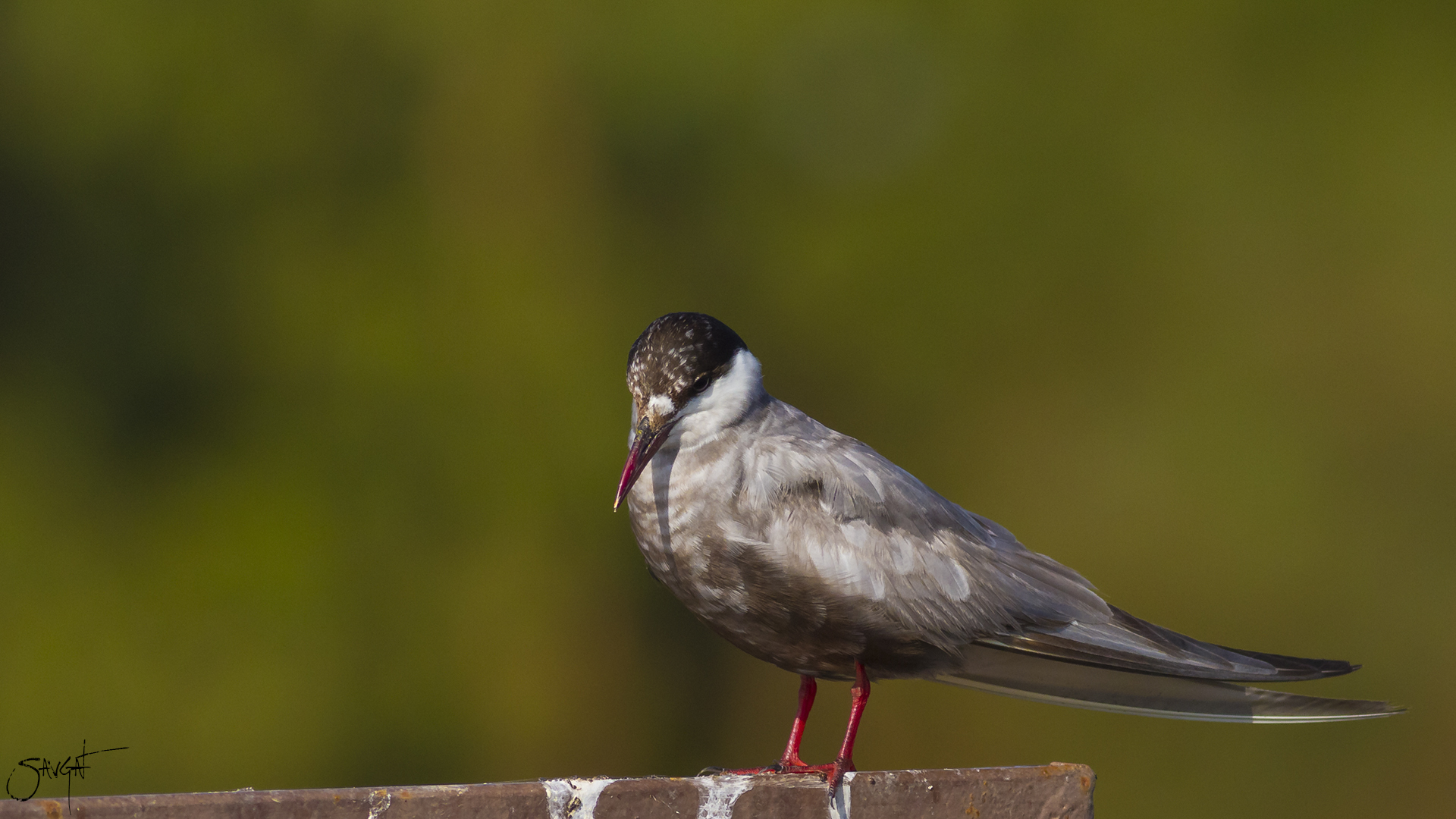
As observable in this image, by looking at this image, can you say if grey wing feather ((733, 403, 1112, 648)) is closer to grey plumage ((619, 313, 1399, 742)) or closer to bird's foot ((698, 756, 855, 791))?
grey plumage ((619, 313, 1399, 742))

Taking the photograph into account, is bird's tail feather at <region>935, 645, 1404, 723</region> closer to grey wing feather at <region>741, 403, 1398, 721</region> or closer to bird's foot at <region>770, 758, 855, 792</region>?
grey wing feather at <region>741, 403, 1398, 721</region>

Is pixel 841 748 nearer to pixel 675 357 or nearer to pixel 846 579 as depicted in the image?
pixel 846 579

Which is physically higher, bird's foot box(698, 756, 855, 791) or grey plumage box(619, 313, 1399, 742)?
grey plumage box(619, 313, 1399, 742)

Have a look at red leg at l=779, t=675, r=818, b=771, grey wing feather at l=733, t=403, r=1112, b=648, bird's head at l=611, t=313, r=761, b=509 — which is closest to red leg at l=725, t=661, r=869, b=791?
red leg at l=779, t=675, r=818, b=771

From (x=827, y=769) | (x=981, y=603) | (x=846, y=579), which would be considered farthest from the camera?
(x=981, y=603)

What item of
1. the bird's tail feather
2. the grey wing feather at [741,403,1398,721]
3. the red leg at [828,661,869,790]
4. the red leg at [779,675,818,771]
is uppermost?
the grey wing feather at [741,403,1398,721]

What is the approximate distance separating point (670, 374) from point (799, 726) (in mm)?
731

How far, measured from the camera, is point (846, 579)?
2168mm

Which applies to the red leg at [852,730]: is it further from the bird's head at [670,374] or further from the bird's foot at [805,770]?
the bird's head at [670,374]

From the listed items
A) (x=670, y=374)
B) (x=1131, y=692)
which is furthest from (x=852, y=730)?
(x=670, y=374)

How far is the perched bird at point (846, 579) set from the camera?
2.17m

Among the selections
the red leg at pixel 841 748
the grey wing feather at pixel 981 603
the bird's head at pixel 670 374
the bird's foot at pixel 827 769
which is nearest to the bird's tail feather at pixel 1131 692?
the grey wing feather at pixel 981 603

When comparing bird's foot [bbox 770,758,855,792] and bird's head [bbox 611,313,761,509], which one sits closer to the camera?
bird's foot [bbox 770,758,855,792]

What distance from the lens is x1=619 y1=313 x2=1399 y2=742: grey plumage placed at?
217 cm
